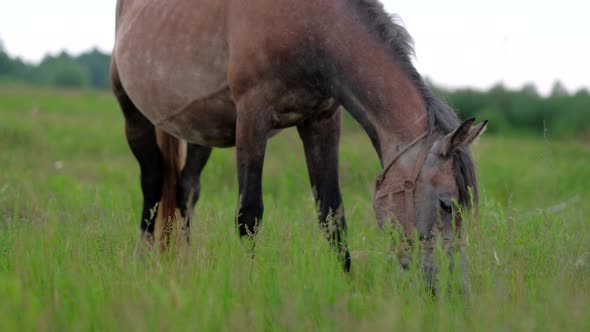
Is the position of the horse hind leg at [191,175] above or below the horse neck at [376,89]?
below

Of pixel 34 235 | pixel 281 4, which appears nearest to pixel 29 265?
pixel 34 235

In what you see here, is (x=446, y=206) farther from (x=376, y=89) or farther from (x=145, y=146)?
(x=145, y=146)

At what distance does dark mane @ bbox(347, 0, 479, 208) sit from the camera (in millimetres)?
2893

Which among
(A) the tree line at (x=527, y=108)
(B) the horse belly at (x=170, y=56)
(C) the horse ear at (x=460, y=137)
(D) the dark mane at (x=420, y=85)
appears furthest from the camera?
(A) the tree line at (x=527, y=108)

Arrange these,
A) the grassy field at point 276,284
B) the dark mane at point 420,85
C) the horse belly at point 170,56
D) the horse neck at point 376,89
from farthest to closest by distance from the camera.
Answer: the horse belly at point 170,56
the horse neck at point 376,89
the dark mane at point 420,85
the grassy field at point 276,284

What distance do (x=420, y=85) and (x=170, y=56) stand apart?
1.71m

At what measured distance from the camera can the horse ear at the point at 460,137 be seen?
9.09 ft

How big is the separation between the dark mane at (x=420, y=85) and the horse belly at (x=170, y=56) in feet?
2.96

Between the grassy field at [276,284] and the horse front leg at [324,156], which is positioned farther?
the horse front leg at [324,156]

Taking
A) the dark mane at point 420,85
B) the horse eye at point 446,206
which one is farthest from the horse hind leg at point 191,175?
the horse eye at point 446,206

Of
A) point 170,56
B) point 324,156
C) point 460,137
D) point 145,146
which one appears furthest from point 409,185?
point 145,146

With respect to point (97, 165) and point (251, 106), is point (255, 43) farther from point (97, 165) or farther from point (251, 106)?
point (97, 165)

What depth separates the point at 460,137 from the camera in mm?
2824

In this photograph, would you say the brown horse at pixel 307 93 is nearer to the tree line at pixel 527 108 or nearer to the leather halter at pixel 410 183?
the leather halter at pixel 410 183
